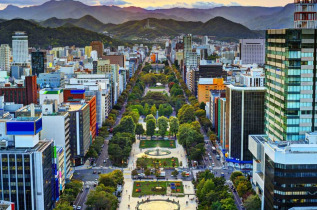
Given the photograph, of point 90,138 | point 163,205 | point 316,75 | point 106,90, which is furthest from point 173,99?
point 316,75

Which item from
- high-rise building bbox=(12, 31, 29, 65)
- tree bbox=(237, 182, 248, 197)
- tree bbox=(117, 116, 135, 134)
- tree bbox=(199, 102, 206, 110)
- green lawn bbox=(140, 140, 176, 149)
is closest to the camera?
tree bbox=(237, 182, 248, 197)

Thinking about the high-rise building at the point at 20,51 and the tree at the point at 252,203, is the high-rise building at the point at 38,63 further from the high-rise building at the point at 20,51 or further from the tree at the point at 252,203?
the tree at the point at 252,203

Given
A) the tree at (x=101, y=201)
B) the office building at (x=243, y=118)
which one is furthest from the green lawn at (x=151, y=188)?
the office building at (x=243, y=118)

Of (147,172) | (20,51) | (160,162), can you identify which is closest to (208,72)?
(160,162)

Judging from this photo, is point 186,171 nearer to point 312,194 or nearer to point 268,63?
point 268,63

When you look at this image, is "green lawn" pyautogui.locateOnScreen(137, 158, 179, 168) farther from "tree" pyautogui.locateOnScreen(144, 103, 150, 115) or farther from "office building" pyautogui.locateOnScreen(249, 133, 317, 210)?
"tree" pyautogui.locateOnScreen(144, 103, 150, 115)

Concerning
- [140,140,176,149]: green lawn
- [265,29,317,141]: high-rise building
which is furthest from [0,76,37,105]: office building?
[265,29,317,141]: high-rise building
